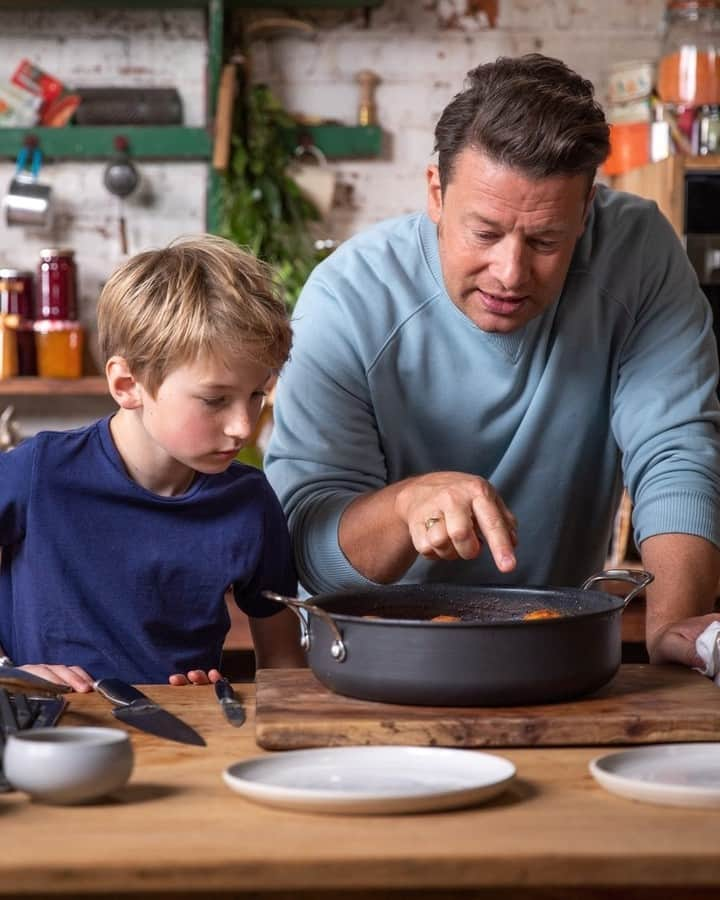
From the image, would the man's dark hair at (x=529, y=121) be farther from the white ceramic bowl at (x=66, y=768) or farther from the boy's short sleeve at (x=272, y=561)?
the white ceramic bowl at (x=66, y=768)

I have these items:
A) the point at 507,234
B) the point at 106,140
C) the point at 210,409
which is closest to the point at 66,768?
the point at 210,409

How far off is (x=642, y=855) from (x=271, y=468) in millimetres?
1118

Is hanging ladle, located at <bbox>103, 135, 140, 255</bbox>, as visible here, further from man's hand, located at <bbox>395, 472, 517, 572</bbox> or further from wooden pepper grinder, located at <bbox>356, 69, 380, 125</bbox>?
man's hand, located at <bbox>395, 472, 517, 572</bbox>

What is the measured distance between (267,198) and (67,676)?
2361 millimetres

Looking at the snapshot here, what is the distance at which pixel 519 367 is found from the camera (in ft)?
6.61

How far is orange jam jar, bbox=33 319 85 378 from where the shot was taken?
144 inches

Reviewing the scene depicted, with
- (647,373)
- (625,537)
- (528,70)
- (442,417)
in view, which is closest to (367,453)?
(442,417)

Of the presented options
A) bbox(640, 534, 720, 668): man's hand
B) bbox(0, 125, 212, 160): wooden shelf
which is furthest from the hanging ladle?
bbox(640, 534, 720, 668): man's hand

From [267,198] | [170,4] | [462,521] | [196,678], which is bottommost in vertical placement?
[196,678]

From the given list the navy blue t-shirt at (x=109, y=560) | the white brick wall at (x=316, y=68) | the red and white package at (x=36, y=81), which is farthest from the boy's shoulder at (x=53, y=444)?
the red and white package at (x=36, y=81)

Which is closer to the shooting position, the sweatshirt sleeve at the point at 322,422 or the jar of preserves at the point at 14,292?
the sweatshirt sleeve at the point at 322,422

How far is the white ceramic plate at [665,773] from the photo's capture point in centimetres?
104

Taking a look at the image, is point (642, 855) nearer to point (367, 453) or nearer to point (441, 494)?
point (441, 494)

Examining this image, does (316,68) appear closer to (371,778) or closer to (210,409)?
(210,409)
